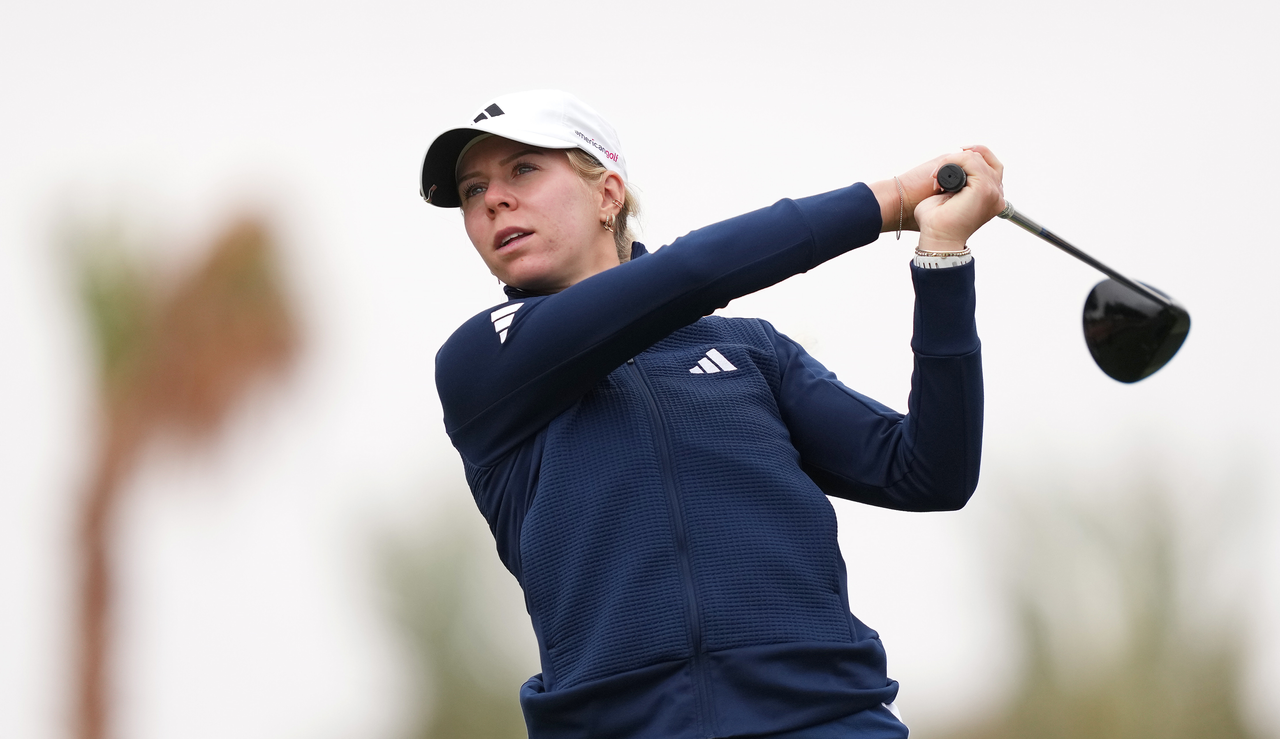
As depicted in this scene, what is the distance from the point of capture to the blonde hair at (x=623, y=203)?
2098 millimetres

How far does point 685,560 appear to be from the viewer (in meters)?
1.66

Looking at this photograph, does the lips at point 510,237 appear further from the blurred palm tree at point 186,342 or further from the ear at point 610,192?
the blurred palm tree at point 186,342

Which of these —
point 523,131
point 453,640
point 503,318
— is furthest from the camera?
point 453,640

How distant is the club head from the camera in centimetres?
189

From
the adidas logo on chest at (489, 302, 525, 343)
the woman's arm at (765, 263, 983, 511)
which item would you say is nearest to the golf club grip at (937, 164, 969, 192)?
the woman's arm at (765, 263, 983, 511)

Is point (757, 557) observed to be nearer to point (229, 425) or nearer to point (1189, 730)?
point (229, 425)

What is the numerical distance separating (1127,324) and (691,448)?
27.6 inches

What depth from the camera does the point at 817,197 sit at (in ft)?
5.80

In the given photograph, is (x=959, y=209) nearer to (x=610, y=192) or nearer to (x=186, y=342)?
(x=610, y=192)

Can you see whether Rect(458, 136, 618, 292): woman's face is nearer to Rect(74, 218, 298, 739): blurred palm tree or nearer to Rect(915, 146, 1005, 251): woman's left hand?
Rect(915, 146, 1005, 251): woman's left hand

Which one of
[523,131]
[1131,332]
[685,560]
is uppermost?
[523,131]

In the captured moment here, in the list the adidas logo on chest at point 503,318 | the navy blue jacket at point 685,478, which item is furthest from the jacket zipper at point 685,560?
the adidas logo on chest at point 503,318

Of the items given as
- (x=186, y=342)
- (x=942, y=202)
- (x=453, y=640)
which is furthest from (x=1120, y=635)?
(x=942, y=202)

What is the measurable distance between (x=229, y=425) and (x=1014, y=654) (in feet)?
20.0
